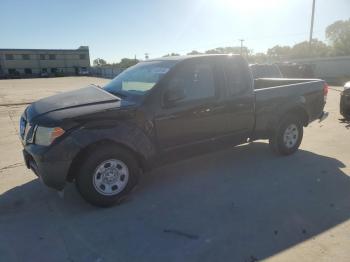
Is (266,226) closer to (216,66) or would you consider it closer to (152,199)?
(152,199)

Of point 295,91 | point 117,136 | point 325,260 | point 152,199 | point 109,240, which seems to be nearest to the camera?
point 325,260

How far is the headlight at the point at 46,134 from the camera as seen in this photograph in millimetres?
3672

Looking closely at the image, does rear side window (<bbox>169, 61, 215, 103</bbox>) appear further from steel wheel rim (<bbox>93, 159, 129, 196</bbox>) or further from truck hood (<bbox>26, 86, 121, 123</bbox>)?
steel wheel rim (<bbox>93, 159, 129, 196</bbox>)

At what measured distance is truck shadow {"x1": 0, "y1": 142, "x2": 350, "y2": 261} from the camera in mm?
3172

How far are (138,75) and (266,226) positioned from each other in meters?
2.93

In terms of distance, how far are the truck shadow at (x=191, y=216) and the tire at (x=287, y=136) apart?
25.3 inches

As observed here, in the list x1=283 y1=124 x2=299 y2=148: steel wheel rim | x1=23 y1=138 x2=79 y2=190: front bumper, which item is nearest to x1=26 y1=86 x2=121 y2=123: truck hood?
x1=23 y1=138 x2=79 y2=190: front bumper

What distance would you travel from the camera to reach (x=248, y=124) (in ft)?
17.7

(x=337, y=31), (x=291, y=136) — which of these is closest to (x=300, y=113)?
(x=291, y=136)

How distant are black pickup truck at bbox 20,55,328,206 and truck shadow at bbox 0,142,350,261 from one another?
432 millimetres

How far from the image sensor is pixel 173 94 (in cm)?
425

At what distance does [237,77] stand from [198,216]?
8.28 ft

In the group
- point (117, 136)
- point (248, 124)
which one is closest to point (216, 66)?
point (248, 124)

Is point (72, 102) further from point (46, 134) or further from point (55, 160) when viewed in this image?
point (55, 160)
